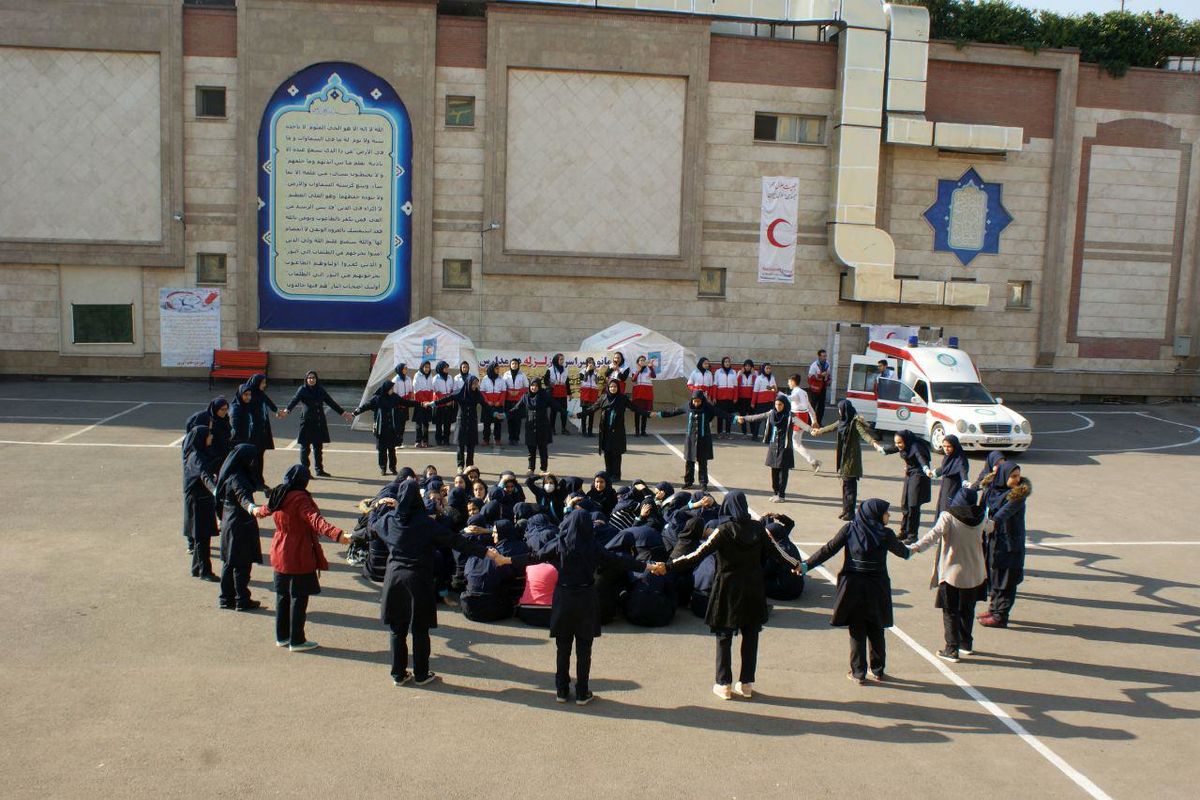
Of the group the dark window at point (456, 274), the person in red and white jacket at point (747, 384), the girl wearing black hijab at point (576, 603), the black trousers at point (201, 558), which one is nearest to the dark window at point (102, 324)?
the dark window at point (456, 274)

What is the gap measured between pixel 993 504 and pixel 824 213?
20277 mm

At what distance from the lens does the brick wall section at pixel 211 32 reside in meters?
27.5

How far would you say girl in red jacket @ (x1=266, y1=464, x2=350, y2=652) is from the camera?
29.2 feet

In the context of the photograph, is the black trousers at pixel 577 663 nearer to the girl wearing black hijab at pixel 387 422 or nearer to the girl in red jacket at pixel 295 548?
the girl in red jacket at pixel 295 548

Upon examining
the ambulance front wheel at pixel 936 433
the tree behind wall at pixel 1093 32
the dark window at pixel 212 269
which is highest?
the tree behind wall at pixel 1093 32

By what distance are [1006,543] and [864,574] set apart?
2.47 meters

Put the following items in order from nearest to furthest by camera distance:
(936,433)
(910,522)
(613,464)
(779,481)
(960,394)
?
1. (910,522)
2. (779,481)
3. (613,464)
4. (936,433)
5. (960,394)

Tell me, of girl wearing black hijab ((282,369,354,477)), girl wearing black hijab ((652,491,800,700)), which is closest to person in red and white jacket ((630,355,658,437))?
girl wearing black hijab ((282,369,354,477))

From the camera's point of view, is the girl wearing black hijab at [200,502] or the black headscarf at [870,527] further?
the girl wearing black hijab at [200,502]

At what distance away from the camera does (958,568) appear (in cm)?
935

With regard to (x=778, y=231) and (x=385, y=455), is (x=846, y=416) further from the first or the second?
(x=778, y=231)

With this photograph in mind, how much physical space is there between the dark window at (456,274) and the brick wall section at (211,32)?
25.8ft

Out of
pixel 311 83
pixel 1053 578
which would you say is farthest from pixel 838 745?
pixel 311 83

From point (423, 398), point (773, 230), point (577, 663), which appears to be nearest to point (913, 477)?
point (577, 663)
